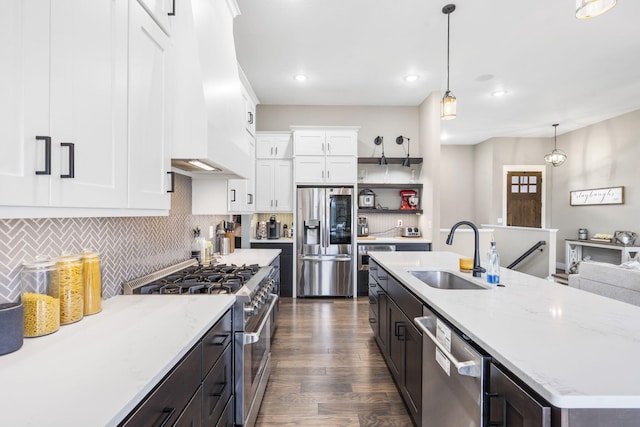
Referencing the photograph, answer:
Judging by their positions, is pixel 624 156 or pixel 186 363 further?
pixel 624 156

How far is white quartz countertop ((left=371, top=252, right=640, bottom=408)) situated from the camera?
765 mm

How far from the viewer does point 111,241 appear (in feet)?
5.43

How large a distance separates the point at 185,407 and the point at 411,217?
4762 millimetres

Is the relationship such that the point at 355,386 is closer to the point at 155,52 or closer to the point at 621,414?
the point at 621,414

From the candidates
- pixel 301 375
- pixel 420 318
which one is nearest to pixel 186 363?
pixel 420 318

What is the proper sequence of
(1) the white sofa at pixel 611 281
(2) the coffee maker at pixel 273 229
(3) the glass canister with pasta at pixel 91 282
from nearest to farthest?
(3) the glass canister with pasta at pixel 91 282 → (1) the white sofa at pixel 611 281 → (2) the coffee maker at pixel 273 229

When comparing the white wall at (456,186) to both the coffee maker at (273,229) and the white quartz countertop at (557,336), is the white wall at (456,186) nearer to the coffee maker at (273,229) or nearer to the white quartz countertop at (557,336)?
the coffee maker at (273,229)

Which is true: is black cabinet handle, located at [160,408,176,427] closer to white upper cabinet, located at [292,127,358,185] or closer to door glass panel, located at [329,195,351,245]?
door glass panel, located at [329,195,351,245]

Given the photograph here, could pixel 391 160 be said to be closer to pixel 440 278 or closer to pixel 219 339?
pixel 440 278

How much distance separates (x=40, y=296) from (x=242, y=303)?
31.9 inches

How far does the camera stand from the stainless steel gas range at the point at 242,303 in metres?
1.64

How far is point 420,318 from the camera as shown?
62.5 inches

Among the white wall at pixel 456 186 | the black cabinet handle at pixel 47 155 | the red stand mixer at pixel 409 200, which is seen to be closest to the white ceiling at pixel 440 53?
the red stand mixer at pixel 409 200

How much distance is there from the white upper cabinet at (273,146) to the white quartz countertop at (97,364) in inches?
147
